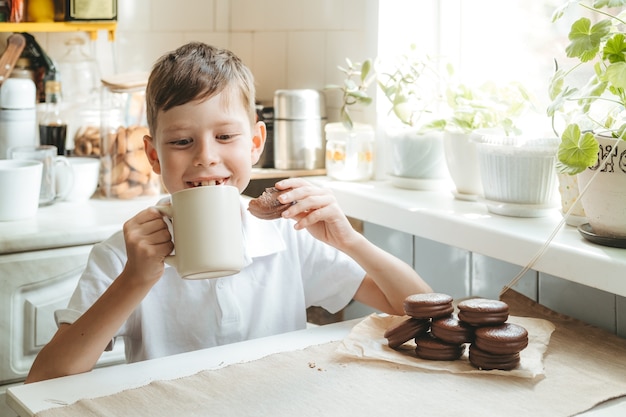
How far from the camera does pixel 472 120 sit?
5.62 feet

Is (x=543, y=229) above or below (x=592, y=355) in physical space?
above

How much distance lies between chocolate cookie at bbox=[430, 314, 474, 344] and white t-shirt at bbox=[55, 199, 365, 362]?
1.22 feet

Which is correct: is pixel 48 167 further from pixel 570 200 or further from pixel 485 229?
pixel 570 200

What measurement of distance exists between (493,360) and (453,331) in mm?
65

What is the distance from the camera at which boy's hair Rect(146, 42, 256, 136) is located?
1310mm

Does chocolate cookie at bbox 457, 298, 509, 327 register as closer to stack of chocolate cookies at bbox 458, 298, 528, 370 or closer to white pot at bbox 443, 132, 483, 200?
stack of chocolate cookies at bbox 458, 298, 528, 370

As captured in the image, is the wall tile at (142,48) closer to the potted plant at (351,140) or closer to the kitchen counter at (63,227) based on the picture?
the kitchen counter at (63,227)

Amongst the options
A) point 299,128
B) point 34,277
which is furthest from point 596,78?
point 34,277

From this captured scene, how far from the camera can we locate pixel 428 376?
1.09 m

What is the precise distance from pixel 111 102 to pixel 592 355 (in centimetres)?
145

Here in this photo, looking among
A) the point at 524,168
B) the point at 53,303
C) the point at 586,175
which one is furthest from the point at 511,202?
the point at 53,303

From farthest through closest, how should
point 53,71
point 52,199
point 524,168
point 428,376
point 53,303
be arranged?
1. point 53,71
2. point 52,199
3. point 53,303
4. point 524,168
5. point 428,376

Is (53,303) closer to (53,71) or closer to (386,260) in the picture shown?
(53,71)

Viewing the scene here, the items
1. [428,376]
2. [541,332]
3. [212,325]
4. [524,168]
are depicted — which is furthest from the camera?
[524,168]
